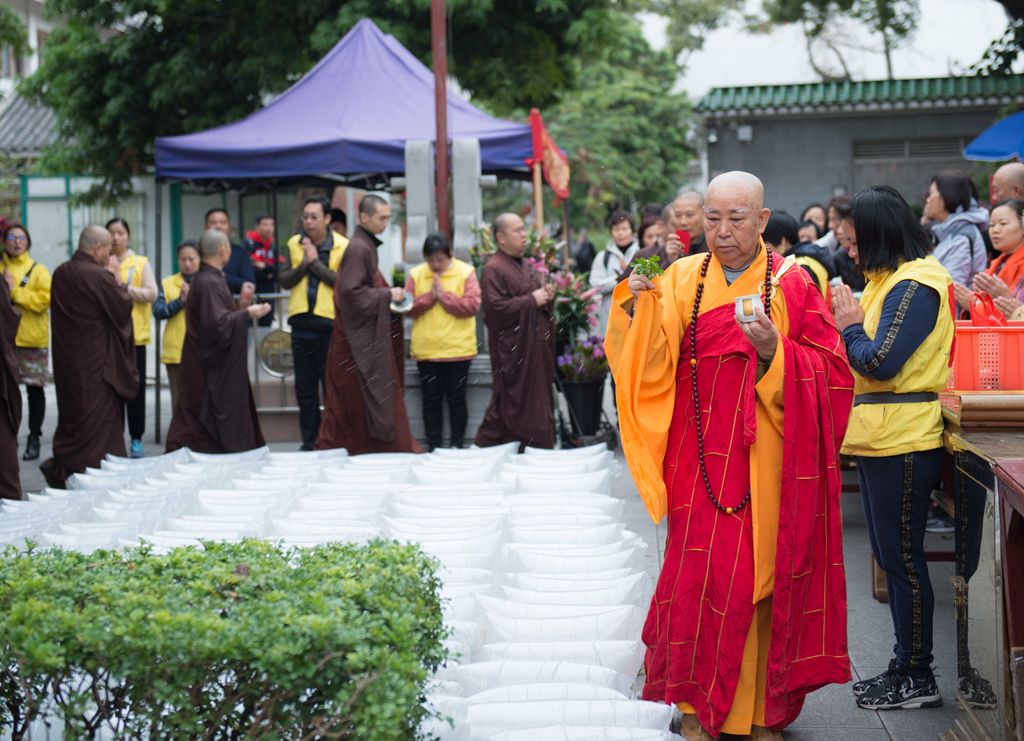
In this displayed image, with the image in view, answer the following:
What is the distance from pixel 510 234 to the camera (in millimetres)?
8914

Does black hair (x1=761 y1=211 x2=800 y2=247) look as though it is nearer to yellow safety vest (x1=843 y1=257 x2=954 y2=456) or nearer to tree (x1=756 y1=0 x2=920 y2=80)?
yellow safety vest (x1=843 y1=257 x2=954 y2=456)

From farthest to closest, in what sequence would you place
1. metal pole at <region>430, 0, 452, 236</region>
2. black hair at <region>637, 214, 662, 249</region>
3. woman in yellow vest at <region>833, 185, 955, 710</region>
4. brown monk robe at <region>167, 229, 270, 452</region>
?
metal pole at <region>430, 0, 452, 236</region> → black hair at <region>637, 214, 662, 249</region> → brown monk robe at <region>167, 229, 270, 452</region> → woman in yellow vest at <region>833, 185, 955, 710</region>

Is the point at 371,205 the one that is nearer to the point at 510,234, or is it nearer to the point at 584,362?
the point at 510,234

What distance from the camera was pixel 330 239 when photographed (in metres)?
9.65

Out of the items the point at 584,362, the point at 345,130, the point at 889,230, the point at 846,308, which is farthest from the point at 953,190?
the point at 345,130

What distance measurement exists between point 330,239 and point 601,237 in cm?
1566

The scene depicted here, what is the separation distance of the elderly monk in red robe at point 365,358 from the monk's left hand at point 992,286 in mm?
4567

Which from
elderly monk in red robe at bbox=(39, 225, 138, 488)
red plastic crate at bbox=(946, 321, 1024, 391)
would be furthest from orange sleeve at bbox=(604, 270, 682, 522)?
elderly monk in red robe at bbox=(39, 225, 138, 488)

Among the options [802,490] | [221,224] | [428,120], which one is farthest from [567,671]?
[428,120]

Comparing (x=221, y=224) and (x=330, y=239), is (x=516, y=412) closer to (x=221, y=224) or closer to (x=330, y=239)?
(x=330, y=239)

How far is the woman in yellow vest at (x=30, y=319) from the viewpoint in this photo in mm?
9664

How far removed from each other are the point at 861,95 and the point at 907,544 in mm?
15521

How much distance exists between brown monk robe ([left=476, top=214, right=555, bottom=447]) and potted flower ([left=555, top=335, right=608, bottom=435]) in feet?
1.54

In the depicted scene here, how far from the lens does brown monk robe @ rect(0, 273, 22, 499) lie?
711cm
